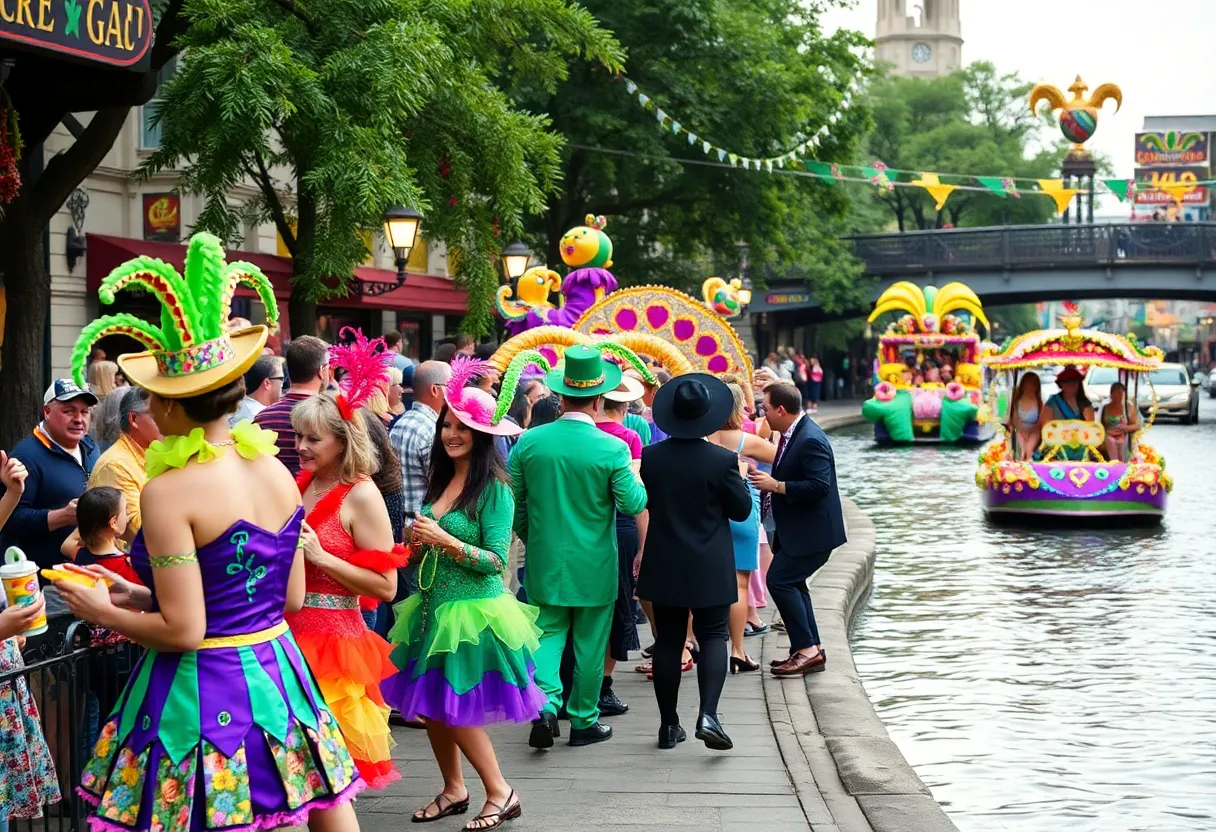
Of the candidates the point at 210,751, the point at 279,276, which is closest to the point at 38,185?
the point at 279,276

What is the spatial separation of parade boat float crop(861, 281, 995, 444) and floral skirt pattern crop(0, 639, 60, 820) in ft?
93.3

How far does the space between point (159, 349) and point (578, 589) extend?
3.35m

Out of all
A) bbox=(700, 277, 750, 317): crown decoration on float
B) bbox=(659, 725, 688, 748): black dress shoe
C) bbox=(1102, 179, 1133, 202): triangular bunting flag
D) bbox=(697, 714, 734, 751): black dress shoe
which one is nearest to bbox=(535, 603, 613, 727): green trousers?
bbox=(659, 725, 688, 748): black dress shoe

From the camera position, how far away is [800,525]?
8.97 meters

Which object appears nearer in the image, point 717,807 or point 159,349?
point 159,349

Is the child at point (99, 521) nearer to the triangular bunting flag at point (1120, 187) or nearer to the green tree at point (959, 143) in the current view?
the triangular bunting flag at point (1120, 187)

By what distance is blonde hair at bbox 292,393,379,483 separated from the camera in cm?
550

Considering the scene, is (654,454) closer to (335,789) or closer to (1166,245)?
(335,789)

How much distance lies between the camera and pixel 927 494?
21.5 metres

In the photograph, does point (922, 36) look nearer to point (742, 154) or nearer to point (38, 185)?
point (742, 154)

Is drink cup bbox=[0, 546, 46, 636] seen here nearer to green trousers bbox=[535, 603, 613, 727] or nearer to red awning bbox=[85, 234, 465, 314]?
green trousers bbox=[535, 603, 613, 727]

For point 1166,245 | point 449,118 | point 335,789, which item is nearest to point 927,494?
point 449,118

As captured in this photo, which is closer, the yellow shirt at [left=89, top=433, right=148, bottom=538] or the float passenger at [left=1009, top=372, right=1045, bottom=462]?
the yellow shirt at [left=89, top=433, right=148, bottom=538]

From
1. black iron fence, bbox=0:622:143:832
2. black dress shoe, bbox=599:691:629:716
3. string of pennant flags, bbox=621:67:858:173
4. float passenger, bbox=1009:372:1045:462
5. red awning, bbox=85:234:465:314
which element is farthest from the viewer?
string of pennant flags, bbox=621:67:858:173
